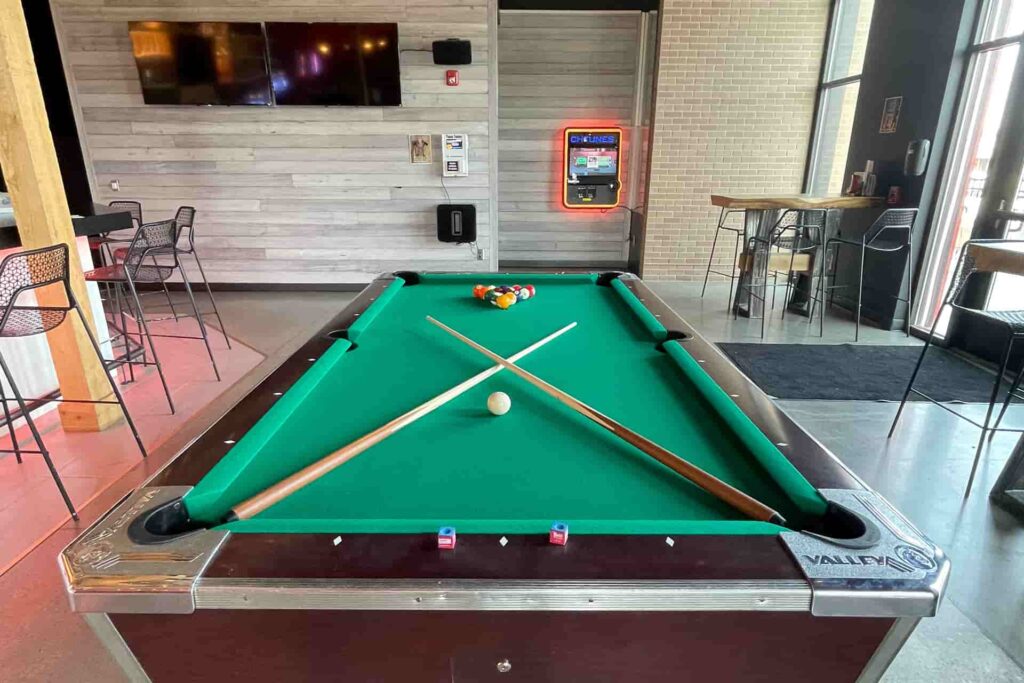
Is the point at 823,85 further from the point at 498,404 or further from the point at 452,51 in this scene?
the point at 498,404

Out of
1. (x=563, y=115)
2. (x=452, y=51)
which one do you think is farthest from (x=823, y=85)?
(x=452, y=51)

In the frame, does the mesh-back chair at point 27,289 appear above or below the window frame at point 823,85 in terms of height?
below

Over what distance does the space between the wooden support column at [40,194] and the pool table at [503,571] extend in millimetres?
2229

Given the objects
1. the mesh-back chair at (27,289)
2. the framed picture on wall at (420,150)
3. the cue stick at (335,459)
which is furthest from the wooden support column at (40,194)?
the framed picture on wall at (420,150)

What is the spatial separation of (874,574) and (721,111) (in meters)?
6.07

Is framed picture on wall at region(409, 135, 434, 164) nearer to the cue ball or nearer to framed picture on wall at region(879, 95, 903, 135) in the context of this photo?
framed picture on wall at region(879, 95, 903, 135)

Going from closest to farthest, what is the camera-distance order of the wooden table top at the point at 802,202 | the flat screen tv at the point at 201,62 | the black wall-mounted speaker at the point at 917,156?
the black wall-mounted speaker at the point at 917,156
the wooden table top at the point at 802,202
the flat screen tv at the point at 201,62

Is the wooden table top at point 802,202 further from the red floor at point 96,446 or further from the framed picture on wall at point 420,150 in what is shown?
the red floor at point 96,446

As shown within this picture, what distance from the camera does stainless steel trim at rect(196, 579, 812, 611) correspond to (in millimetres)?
825

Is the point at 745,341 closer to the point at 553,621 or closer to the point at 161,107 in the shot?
the point at 553,621

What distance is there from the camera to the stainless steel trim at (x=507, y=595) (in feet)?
2.71

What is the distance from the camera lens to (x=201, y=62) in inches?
205

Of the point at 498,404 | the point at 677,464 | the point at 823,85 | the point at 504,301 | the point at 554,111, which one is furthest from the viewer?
the point at 554,111

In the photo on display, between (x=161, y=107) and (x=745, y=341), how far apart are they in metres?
5.77
